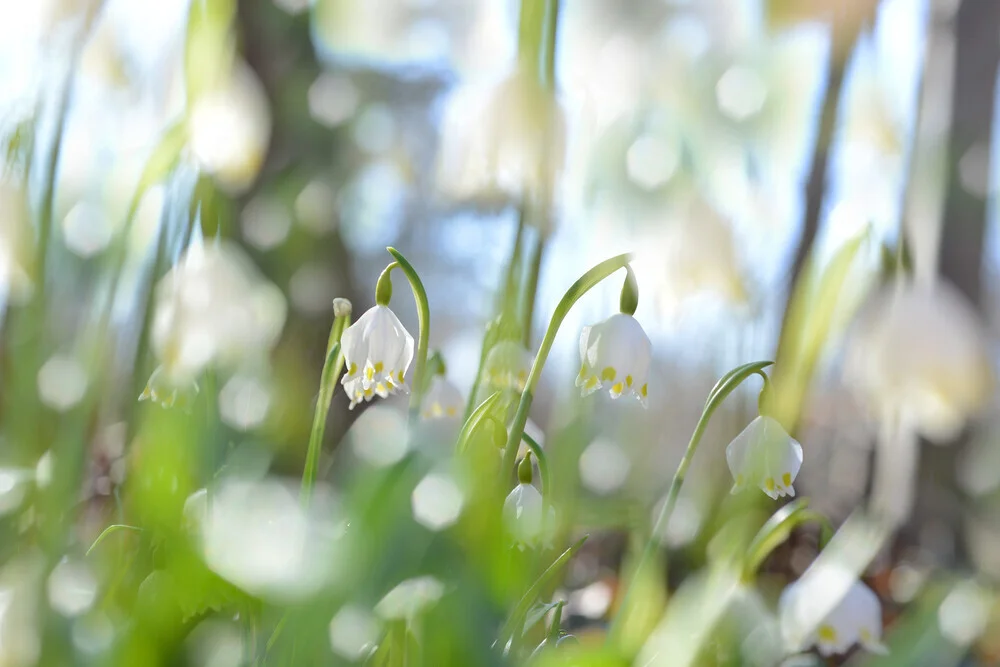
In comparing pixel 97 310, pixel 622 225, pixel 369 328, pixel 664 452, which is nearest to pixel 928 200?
pixel 622 225

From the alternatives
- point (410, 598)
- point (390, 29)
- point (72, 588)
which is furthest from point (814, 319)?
point (390, 29)

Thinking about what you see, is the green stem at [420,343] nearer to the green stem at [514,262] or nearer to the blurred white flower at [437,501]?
the green stem at [514,262]

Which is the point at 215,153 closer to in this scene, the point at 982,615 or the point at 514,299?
the point at 514,299

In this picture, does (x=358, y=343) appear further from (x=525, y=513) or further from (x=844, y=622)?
(x=844, y=622)

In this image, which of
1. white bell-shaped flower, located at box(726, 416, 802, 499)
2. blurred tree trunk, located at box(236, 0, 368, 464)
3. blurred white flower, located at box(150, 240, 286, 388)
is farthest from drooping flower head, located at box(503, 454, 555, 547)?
blurred tree trunk, located at box(236, 0, 368, 464)

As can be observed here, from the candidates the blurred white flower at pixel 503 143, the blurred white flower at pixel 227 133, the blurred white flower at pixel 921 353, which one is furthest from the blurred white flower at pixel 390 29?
the blurred white flower at pixel 921 353

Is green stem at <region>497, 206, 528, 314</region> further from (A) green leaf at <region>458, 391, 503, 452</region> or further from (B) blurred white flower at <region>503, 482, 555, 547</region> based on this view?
(B) blurred white flower at <region>503, 482, 555, 547</region>
